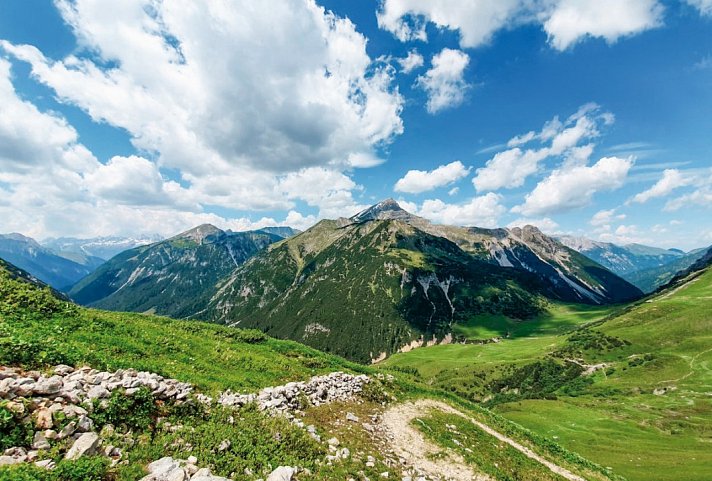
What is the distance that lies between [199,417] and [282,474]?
16.8 ft

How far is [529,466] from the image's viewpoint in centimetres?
2450

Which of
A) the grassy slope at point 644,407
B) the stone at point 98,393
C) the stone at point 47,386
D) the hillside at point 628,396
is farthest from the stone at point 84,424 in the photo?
the grassy slope at point 644,407

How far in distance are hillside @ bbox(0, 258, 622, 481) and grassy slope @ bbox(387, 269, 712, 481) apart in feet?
150

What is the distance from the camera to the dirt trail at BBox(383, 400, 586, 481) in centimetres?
1954

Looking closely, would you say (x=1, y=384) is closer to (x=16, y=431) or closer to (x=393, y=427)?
(x=16, y=431)

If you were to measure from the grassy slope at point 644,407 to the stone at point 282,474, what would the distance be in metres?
61.6

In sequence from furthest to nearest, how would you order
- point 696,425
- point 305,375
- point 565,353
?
point 565,353 → point 696,425 → point 305,375

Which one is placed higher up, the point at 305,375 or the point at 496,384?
the point at 305,375

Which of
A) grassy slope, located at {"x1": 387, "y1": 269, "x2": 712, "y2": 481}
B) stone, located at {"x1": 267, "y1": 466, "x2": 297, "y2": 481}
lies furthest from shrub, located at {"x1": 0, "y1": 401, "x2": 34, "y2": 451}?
grassy slope, located at {"x1": 387, "y1": 269, "x2": 712, "y2": 481}

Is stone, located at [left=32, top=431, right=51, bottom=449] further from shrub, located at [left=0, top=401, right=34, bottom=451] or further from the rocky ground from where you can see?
shrub, located at [left=0, top=401, right=34, bottom=451]

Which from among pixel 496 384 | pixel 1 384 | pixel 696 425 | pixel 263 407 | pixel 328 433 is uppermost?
pixel 1 384

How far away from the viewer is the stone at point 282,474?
11523 mm

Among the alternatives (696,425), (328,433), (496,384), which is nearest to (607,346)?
(496,384)

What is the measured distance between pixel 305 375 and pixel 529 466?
17.8 m
